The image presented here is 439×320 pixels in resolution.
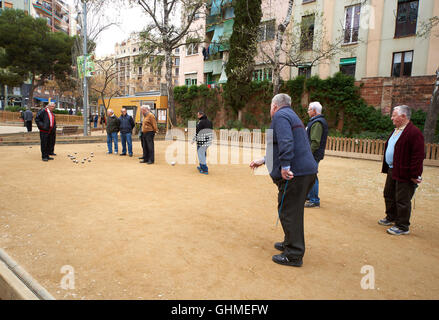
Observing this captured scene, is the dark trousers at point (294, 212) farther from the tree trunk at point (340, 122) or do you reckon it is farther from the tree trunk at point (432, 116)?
the tree trunk at point (340, 122)

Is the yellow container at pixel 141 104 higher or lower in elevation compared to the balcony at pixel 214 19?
lower

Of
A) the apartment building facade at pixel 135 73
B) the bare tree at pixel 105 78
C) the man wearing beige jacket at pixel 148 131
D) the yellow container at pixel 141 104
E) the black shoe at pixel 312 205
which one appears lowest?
the black shoe at pixel 312 205

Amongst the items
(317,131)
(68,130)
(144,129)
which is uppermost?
(317,131)

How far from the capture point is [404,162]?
436 cm

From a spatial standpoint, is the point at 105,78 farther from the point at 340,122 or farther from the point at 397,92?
the point at 397,92

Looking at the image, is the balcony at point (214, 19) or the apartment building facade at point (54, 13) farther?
the apartment building facade at point (54, 13)

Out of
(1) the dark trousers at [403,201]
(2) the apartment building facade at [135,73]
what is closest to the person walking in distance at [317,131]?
(1) the dark trousers at [403,201]

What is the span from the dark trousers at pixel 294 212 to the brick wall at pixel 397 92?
57.1 feet

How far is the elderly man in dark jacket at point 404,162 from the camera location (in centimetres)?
427

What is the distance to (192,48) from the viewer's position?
105 feet

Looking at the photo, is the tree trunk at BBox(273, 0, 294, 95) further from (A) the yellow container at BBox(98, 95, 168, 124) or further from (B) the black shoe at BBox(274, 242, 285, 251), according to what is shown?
(B) the black shoe at BBox(274, 242, 285, 251)

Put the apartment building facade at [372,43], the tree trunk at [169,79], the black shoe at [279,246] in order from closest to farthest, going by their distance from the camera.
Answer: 1. the black shoe at [279,246]
2. the apartment building facade at [372,43]
3. the tree trunk at [169,79]

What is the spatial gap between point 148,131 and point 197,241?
22.5 ft

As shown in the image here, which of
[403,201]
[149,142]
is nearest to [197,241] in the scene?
[403,201]
